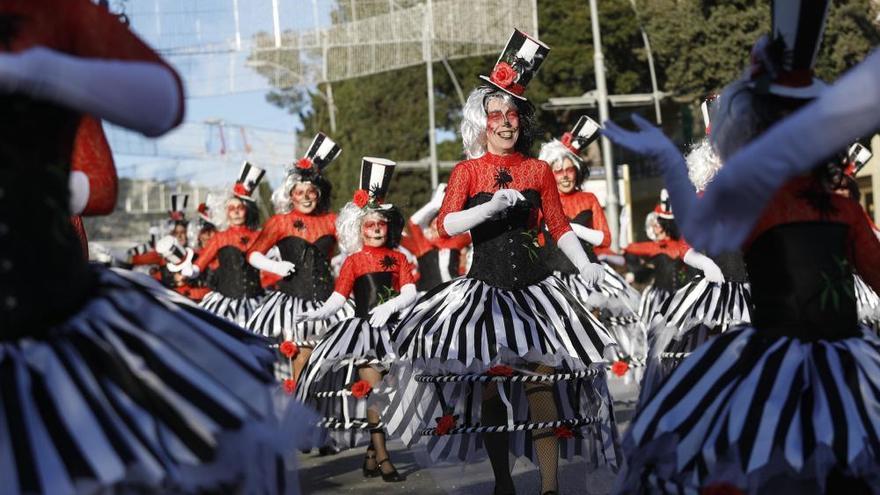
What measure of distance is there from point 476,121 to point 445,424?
5.81ft

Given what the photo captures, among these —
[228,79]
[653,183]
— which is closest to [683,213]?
[228,79]

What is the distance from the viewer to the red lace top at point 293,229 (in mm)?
13070

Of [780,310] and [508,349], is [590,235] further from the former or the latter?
[780,310]

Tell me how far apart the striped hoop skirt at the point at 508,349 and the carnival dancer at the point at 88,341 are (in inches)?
144

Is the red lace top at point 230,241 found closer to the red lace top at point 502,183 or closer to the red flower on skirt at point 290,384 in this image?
the red flower on skirt at point 290,384

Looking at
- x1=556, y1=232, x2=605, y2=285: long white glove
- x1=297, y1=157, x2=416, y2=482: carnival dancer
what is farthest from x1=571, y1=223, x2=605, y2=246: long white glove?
x1=556, y1=232, x2=605, y2=285: long white glove

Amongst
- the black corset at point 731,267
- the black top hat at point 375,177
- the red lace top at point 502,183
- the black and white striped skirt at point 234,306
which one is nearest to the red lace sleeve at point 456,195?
the red lace top at point 502,183

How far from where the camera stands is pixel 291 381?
41.9 ft

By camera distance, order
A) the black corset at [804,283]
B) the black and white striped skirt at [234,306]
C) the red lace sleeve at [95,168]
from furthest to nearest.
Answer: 1. the black and white striped skirt at [234,306]
2. the red lace sleeve at [95,168]
3. the black corset at [804,283]

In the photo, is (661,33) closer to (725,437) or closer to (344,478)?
(344,478)

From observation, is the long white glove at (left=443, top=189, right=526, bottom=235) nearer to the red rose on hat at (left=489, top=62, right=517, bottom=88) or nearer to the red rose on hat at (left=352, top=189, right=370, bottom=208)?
the red rose on hat at (left=489, top=62, right=517, bottom=88)

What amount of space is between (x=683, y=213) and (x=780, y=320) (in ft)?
1.62

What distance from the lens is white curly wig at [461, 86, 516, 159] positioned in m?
8.86

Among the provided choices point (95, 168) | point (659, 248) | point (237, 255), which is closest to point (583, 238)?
point (237, 255)
